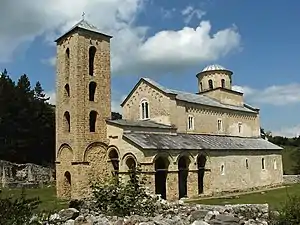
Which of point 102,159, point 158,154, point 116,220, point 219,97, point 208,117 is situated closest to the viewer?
point 116,220

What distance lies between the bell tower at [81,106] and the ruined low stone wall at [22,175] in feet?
31.3

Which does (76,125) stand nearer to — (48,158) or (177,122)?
(177,122)

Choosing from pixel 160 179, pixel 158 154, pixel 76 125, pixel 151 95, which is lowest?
pixel 160 179

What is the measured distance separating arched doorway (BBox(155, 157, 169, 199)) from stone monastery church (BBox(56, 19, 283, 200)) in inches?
2.9

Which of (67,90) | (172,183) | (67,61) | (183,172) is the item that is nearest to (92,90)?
(67,90)

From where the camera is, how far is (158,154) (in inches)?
970

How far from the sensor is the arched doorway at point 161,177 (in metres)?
26.0

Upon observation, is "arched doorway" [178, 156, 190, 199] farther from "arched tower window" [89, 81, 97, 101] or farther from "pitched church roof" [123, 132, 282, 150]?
"arched tower window" [89, 81, 97, 101]

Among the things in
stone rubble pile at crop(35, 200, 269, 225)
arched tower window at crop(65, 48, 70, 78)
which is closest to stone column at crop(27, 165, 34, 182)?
arched tower window at crop(65, 48, 70, 78)

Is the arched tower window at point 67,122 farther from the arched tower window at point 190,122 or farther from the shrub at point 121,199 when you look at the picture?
the shrub at point 121,199

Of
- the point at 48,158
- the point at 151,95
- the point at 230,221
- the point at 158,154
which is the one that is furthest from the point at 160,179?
the point at 48,158

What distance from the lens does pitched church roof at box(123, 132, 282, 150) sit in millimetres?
24938

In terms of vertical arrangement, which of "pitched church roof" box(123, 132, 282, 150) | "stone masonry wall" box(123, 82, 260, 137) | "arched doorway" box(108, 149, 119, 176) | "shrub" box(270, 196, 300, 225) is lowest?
"shrub" box(270, 196, 300, 225)

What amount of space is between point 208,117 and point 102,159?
11.8 meters
